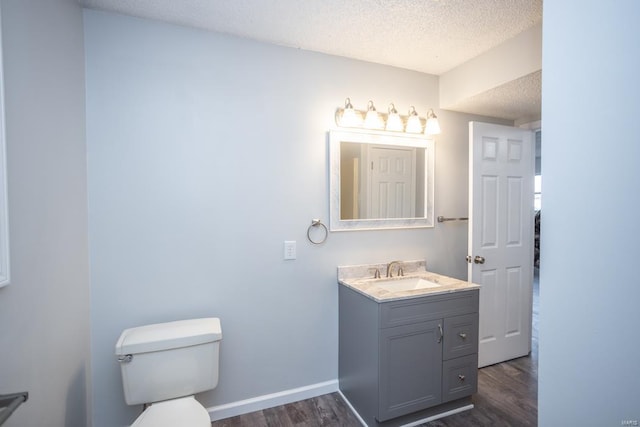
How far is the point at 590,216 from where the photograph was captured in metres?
0.69

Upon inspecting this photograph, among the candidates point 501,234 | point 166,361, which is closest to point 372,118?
point 501,234

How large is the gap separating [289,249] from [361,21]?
147cm

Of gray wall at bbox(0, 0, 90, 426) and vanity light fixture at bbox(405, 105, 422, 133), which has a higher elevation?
vanity light fixture at bbox(405, 105, 422, 133)

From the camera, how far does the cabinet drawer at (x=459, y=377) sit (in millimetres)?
1881

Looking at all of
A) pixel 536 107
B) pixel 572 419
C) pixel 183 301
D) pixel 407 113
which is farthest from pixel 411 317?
pixel 536 107

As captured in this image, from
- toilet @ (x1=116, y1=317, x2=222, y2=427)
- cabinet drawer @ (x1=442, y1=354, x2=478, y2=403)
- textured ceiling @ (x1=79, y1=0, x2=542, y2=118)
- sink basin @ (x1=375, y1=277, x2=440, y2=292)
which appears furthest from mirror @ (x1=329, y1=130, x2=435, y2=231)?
toilet @ (x1=116, y1=317, x2=222, y2=427)

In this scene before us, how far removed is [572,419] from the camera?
2.39ft

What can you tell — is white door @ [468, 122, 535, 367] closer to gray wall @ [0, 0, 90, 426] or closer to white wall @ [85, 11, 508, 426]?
white wall @ [85, 11, 508, 426]

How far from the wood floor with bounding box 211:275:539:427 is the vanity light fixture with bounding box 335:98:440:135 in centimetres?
194

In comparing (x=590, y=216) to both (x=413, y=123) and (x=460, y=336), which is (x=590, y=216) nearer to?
(x=460, y=336)

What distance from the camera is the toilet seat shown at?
1.31 meters

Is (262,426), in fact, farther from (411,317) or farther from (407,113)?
(407,113)

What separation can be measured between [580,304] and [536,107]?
2.38m

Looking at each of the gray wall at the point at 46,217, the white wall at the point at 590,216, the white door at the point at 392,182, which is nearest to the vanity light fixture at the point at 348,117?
the white door at the point at 392,182
